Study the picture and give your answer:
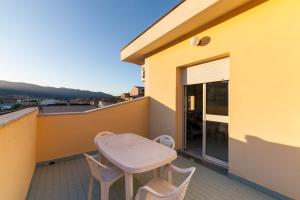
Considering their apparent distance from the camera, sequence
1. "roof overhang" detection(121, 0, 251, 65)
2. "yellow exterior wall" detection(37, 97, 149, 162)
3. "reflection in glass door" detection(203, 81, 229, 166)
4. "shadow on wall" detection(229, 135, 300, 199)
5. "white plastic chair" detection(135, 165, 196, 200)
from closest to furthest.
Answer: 1. "white plastic chair" detection(135, 165, 196, 200)
2. "shadow on wall" detection(229, 135, 300, 199)
3. "roof overhang" detection(121, 0, 251, 65)
4. "reflection in glass door" detection(203, 81, 229, 166)
5. "yellow exterior wall" detection(37, 97, 149, 162)

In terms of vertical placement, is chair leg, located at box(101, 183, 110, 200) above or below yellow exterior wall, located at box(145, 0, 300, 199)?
below

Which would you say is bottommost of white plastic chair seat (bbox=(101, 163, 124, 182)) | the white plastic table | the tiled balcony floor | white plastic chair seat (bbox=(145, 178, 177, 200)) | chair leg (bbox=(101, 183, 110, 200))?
the tiled balcony floor

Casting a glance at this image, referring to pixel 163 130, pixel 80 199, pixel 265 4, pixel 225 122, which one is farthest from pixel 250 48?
pixel 80 199

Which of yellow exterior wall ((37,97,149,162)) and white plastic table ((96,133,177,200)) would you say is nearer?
white plastic table ((96,133,177,200))

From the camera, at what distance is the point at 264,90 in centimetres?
239

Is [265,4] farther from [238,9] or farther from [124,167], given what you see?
[124,167]

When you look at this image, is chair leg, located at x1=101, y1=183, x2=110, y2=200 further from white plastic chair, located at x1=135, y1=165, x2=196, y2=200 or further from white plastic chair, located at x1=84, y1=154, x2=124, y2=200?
white plastic chair, located at x1=135, y1=165, x2=196, y2=200

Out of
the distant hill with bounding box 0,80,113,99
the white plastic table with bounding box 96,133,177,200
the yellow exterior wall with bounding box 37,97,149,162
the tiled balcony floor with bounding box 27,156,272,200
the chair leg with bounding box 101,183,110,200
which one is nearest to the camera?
the white plastic table with bounding box 96,133,177,200

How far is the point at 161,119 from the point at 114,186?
2565 millimetres

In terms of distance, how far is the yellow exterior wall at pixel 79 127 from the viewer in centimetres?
353

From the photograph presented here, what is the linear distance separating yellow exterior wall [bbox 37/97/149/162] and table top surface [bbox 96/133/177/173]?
1.55m

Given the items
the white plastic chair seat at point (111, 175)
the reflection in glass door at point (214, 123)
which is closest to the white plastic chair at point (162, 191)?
the white plastic chair seat at point (111, 175)

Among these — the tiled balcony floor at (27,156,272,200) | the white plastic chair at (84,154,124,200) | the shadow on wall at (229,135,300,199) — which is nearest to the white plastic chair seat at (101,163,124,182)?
the white plastic chair at (84,154,124,200)

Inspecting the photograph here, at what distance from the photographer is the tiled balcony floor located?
2303mm
